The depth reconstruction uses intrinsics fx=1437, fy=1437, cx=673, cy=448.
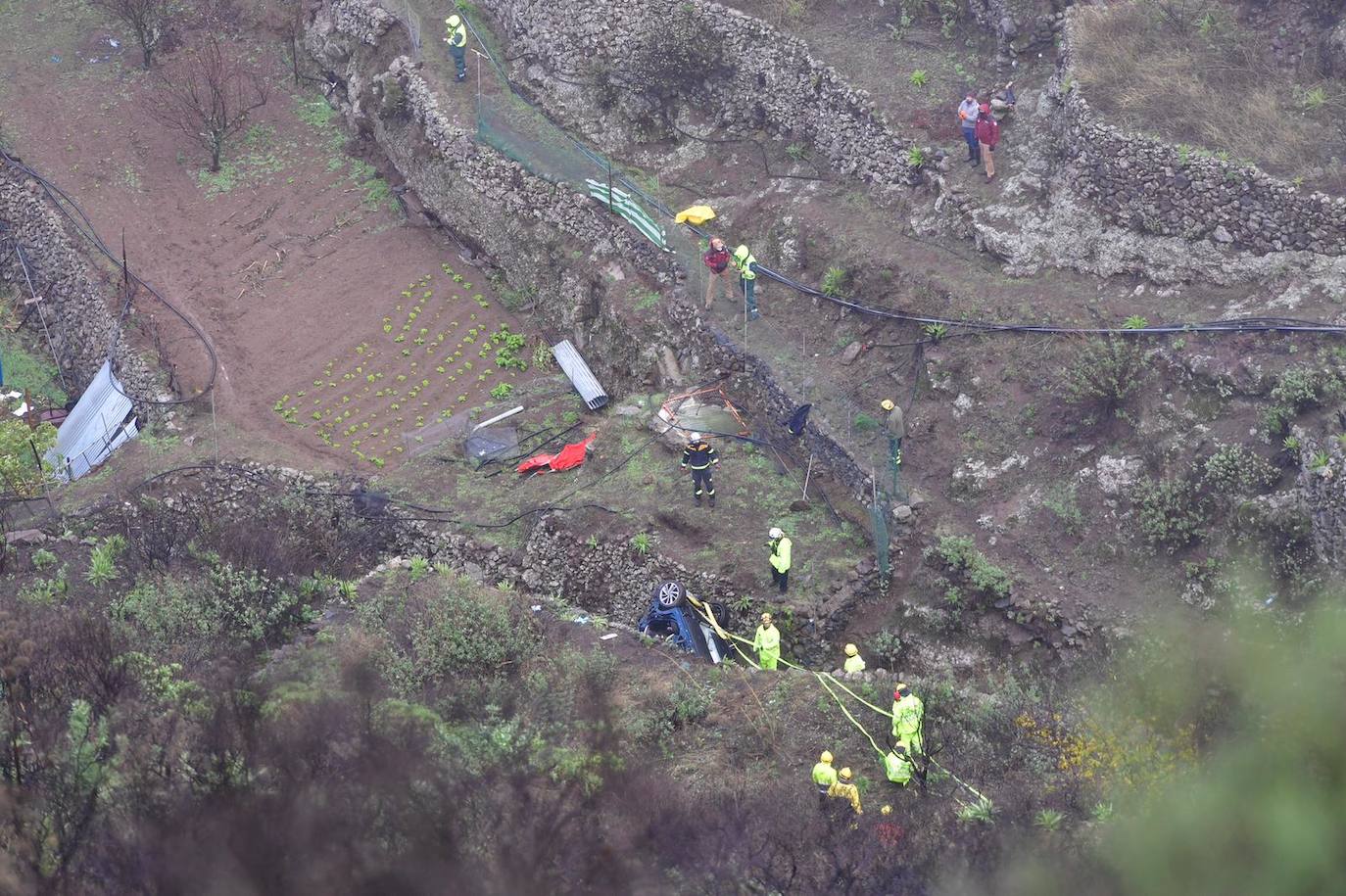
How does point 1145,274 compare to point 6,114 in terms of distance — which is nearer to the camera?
point 1145,274

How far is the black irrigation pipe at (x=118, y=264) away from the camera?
24234mm

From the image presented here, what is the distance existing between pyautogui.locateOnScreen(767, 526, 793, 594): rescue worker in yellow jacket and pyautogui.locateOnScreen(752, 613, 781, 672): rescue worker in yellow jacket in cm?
91

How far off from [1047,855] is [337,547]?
11823mm

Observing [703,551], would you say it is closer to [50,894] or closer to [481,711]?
[481,711]

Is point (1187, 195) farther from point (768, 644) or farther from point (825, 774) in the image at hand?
point (825, 774)

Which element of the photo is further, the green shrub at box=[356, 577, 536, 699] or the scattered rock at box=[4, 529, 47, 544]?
the scattered rock at box=[4, 529, 47, 544]

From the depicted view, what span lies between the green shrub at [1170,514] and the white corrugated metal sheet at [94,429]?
1607cm

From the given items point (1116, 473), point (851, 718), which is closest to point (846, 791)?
point (851, 718)

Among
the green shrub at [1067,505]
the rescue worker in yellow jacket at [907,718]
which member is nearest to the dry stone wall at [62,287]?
the rescue worker in yellow jacket at [907,718]

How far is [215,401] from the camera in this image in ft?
79.0

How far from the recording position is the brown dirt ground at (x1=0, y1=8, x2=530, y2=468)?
2480 centimetres

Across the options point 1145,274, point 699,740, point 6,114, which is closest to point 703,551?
point 699,740

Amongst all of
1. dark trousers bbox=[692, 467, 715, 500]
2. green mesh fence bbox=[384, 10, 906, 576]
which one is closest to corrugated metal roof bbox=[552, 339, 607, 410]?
green mesh fence bbox=[384, 10, 906, 576]

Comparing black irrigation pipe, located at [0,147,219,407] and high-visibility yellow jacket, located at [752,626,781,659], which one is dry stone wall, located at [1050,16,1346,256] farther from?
black irrigation pipe, located at [0,147,219,407]
